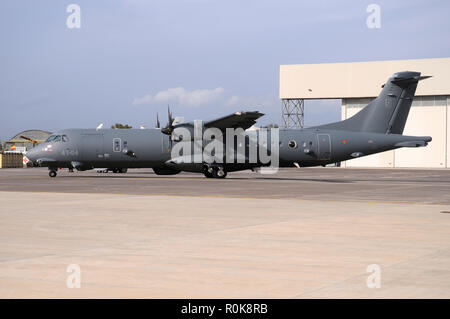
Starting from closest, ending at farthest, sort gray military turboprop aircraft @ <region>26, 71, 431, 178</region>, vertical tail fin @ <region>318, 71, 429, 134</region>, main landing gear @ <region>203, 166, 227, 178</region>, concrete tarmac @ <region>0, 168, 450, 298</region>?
concrete tarmac @ <region>0, 168, 450, 298</region> → gray military turboprop aircraft @ <region>26, 71, 431, 178</region> → main landing gear @ <region>203, 166, 227, 178</region> → vertical tail fin @ <region>318, 71, 429, 134</region>

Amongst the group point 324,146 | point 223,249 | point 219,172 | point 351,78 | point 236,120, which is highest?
point 351,78

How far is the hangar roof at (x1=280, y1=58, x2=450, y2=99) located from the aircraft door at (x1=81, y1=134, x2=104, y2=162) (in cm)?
5452

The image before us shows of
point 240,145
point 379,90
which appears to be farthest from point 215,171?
point 379,90

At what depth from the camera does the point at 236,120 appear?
37906 mm

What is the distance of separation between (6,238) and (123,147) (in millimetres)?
26946

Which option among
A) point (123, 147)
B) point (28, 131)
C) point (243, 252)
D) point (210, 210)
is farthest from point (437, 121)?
point (28, 131)

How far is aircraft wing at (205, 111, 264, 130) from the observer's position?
3666 centimetres

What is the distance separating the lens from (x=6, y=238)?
12.3m

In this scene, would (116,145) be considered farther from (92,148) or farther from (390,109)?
(390,109)

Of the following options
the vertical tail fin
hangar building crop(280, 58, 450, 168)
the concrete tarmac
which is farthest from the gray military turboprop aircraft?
hangar building crop(280, 58, 450, 168)

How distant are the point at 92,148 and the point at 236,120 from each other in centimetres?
968

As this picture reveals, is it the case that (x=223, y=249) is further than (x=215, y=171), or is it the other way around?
(x=215, y=171)

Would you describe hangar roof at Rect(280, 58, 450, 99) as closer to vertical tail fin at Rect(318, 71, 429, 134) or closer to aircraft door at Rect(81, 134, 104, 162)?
vertical tail fin at Rect(318, 71, 429, 134)

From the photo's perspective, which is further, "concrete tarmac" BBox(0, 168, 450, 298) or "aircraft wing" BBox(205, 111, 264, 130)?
"aircraft wing" BBox(205, 111, 264, 130)
